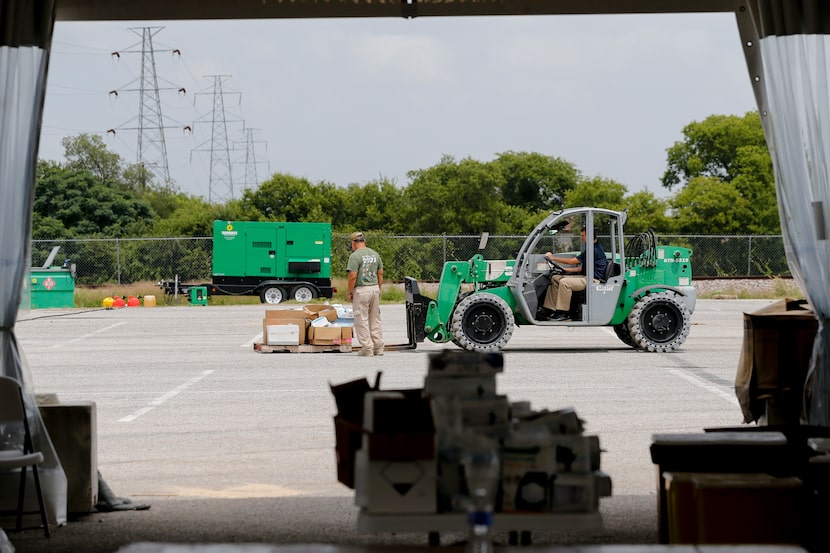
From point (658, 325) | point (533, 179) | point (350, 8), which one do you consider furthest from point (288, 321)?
point (533, 179)

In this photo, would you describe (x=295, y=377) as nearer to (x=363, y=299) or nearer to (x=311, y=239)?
(x=363, y=299)

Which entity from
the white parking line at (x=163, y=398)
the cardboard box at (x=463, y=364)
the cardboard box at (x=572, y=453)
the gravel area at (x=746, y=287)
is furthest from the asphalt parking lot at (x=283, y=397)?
the gravel area at (x=746, y=287)

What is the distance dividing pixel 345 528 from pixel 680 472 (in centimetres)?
250

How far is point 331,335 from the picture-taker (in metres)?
18.7

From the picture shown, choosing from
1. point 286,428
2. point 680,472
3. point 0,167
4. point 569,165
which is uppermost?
point 569,165

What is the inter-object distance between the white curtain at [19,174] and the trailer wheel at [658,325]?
13100 mm

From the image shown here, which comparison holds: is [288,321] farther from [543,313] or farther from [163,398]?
[163,398]

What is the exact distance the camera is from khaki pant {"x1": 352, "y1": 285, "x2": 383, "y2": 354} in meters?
17.1

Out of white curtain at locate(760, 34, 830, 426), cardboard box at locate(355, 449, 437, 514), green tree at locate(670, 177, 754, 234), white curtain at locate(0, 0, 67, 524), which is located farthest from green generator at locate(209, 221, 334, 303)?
cardboard box at locate(355, 449, 437, 514)

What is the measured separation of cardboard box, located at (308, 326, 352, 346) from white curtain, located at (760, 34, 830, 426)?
40.0ft

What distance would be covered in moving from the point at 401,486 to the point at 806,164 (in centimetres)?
429

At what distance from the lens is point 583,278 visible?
18.6 meters

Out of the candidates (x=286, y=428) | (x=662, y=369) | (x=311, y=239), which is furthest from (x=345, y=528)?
(x=311, y=239)

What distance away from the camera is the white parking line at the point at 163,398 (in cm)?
1216
